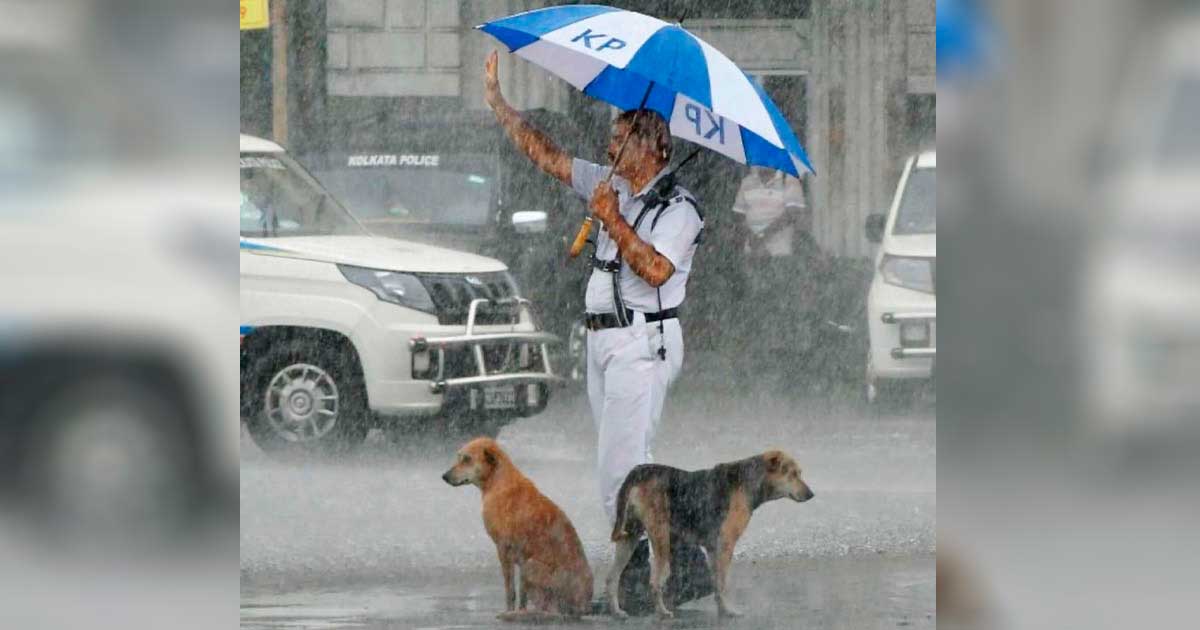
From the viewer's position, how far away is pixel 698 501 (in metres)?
7.58


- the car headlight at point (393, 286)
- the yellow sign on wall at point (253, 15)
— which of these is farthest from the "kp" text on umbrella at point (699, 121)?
the yellow sign on wall at point (253, 15)

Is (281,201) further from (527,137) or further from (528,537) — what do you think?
(528,537)

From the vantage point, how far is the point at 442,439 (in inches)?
321

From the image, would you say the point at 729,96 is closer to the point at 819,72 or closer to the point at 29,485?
the point at 819,72

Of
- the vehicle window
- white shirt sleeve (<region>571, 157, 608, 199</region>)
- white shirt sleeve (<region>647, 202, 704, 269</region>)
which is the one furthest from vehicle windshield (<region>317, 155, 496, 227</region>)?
the vehicle window

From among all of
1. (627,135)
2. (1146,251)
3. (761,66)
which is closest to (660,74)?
(627,135)

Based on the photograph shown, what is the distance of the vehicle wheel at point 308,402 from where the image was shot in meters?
8.12

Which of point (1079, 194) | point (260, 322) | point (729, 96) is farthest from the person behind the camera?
point (260, 322)

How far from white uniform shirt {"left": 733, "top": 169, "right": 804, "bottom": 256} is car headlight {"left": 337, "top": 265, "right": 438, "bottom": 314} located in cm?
137

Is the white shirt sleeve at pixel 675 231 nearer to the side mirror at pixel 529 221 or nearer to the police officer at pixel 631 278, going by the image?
the police officer at pixel 631 278

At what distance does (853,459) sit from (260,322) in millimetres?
2578

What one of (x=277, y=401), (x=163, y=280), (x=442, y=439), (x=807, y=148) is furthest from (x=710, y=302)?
(x=163, y=280)

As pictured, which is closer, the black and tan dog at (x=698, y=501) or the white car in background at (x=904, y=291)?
the black and tan dog at (x=698, y=501)

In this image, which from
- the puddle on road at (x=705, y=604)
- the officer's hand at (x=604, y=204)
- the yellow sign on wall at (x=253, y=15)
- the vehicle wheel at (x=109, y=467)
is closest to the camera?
the vehicle wheel at (x=109, y=467)
